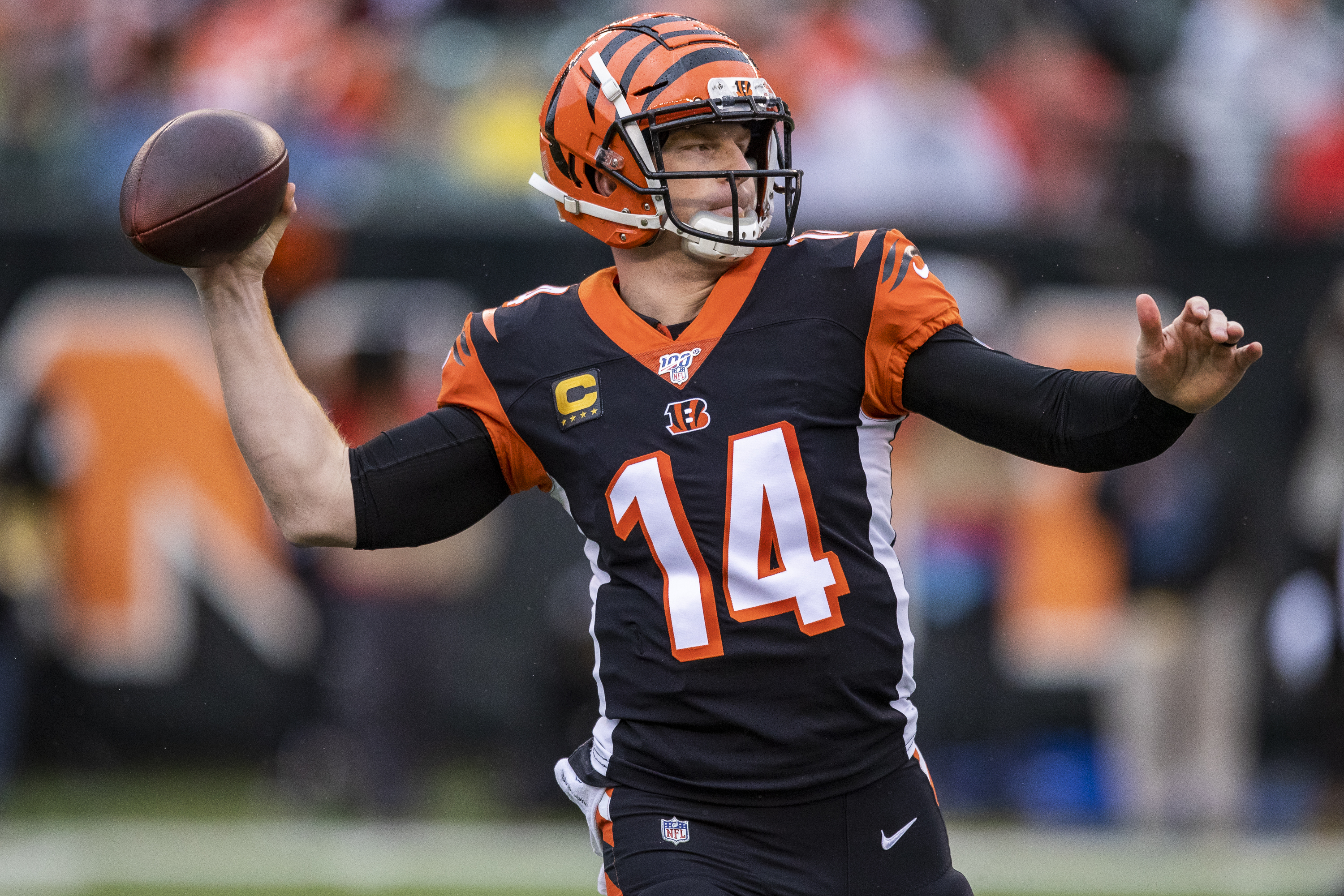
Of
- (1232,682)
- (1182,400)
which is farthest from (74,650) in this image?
(1182,400)

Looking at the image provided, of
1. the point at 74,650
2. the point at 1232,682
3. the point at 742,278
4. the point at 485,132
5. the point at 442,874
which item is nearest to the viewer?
the point at 742,278

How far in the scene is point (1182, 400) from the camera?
2602 millimetres

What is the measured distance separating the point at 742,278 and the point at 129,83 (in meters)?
6.48

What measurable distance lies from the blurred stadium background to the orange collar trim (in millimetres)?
3940

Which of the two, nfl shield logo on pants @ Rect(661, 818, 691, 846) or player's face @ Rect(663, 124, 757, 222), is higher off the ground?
player's face @ Rect(663, 124, 757, 222)

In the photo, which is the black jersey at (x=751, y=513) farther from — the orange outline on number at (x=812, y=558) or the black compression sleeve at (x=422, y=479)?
the black compression sleeve at (x=422, y=479)

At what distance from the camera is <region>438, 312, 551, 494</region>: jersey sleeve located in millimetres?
3062

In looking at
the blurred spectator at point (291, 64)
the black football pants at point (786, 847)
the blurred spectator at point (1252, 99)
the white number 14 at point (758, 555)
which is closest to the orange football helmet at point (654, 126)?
the white number 14 at point (758, 555)

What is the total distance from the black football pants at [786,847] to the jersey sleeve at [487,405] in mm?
640

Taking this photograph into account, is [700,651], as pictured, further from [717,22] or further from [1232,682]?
[717,22]

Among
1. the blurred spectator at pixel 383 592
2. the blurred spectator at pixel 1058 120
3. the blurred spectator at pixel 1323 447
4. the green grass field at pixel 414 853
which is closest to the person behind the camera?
the green grass field at pixel 414 853

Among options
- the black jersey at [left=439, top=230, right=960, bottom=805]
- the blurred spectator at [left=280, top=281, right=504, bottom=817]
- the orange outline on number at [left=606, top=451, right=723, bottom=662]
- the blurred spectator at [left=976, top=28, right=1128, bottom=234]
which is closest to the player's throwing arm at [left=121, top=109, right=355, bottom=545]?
the black jersey at [left=439, top=230, right=960, bottom=805]

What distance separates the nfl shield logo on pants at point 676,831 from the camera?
9.18 feet

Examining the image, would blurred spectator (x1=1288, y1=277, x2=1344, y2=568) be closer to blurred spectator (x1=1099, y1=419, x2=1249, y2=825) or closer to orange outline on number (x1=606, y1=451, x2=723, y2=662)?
blurred spectator (x1=1099, y1=419, x2=1249, y2=825)
